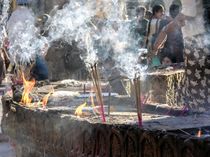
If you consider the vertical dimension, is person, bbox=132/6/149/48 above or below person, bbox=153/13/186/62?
above

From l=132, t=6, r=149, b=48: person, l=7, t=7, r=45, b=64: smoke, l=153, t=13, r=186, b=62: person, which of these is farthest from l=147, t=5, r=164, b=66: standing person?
l=7, t=7, r=45, b=64: smoke

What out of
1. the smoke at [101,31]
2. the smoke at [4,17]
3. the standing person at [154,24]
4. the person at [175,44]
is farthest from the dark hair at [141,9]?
the smoke at [4,17]

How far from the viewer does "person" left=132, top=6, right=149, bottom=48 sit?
9.41 metres

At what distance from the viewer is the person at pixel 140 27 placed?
941 centimetres

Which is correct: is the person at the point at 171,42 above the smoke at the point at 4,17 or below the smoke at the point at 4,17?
below

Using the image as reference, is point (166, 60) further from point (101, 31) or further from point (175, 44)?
point (101, 31)

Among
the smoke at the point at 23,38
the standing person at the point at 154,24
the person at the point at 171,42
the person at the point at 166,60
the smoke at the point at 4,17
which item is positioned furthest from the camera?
the smoke at the point at 4,17

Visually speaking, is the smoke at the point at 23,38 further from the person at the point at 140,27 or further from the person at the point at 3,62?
the person at the point at 140,27

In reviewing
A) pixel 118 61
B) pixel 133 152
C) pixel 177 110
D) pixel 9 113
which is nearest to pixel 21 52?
pixel 118 61

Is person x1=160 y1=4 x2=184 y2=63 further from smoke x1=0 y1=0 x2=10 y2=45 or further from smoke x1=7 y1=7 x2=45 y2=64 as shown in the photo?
smoke x1=0 y1=0 x2=10 y2=45

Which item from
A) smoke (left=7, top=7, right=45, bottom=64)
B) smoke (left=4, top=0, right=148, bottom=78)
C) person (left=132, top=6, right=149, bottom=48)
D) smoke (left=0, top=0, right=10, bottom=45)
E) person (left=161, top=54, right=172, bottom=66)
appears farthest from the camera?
smoke (left=0, top=0, right=10, bottom=45)

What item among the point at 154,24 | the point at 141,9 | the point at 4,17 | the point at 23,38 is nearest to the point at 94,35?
the point at 154,24

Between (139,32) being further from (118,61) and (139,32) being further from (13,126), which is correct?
(13,126)

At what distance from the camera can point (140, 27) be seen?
382 inches
